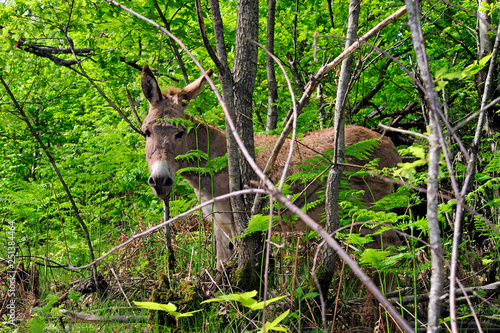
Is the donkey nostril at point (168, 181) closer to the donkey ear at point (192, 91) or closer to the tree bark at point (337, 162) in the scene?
the donkey ear at point (192, 91)

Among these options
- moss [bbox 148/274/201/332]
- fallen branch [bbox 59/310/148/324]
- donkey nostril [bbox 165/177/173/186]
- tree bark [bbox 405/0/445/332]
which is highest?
tree bark [bbox 405/0/445/332]

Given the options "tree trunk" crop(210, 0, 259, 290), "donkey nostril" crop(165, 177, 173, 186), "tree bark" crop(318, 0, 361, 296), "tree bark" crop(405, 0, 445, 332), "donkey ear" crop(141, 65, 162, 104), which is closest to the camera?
"tree bark" crop(405, 0, 445, 332)

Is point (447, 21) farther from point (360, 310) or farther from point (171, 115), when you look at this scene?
point (360, 310)

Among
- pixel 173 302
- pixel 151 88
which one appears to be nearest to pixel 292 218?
pixel 173 302

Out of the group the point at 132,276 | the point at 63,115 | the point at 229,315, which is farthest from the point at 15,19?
the point at 63,115

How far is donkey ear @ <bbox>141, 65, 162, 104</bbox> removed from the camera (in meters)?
4.56

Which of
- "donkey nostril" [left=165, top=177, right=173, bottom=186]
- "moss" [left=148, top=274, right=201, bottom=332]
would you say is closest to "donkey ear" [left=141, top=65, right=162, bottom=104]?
"donkey nostril" [left=165, top=177, right=173, bottom=186]

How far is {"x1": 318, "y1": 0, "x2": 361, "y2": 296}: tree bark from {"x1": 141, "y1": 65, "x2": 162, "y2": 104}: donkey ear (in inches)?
98.6

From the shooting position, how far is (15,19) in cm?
448

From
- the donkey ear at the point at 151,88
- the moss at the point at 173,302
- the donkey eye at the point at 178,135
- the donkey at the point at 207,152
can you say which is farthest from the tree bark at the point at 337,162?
the donkey ear at the point at 151,88

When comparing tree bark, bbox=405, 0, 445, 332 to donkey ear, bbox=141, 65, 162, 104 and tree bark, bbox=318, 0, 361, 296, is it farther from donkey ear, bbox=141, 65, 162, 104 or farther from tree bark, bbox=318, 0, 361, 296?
donkey ear, bbox=141, 65, 162, 104

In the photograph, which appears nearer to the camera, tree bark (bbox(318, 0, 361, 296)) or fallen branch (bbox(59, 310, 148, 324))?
tree bark (bbox(318, 0, 361, 296))

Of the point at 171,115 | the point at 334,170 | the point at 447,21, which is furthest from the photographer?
the point at 447,21

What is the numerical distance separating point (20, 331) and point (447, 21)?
6.15 m
